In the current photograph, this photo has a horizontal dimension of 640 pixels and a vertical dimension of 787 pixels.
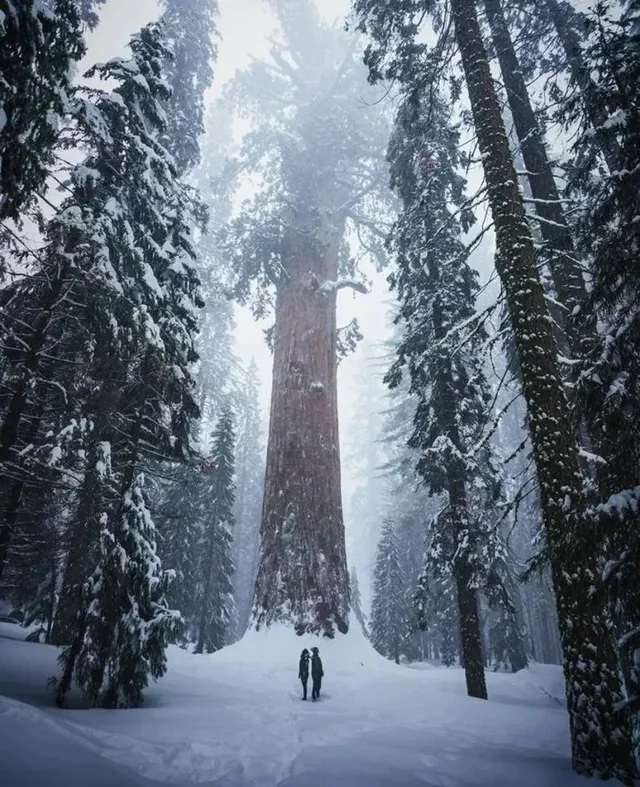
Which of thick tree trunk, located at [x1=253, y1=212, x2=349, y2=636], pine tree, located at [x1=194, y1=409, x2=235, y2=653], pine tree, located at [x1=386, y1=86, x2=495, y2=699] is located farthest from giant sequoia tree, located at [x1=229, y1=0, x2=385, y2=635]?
pine tree, located at [x1=194, y1=409, x2=235, y2=653]

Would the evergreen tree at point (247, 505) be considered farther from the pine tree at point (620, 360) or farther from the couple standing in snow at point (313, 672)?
the pine tree at point (620, 360)

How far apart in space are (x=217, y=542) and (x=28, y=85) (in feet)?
78.6

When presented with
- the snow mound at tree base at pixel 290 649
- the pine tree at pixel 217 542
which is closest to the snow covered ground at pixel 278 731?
the snow mound at tree base at pixel 290 649

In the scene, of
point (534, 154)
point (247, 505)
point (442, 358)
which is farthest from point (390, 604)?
point (534, 154)

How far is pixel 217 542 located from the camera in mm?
25609

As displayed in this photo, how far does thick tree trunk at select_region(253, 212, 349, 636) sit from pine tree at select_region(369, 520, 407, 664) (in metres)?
21.1

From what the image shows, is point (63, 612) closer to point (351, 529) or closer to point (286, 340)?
point (286, 340)

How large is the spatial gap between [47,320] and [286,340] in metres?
8.38

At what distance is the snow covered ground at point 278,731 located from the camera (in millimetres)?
4316

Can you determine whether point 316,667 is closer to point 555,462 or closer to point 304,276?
point 555,462

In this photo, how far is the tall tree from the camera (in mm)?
4598

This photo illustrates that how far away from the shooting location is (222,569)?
27000 millimetres

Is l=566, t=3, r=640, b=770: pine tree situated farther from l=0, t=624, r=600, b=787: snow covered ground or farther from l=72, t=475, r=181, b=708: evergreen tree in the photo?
l=72, t=475, r=181, b=708: evergreen tree

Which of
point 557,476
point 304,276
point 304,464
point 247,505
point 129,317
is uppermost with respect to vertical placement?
point 304,276
